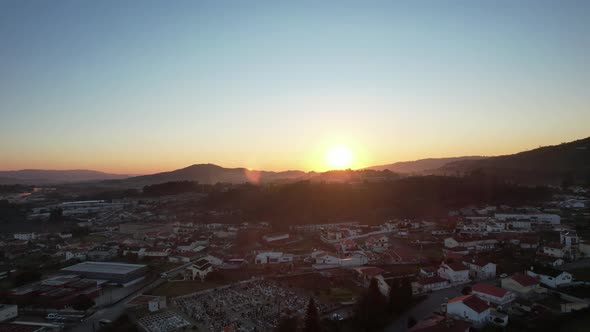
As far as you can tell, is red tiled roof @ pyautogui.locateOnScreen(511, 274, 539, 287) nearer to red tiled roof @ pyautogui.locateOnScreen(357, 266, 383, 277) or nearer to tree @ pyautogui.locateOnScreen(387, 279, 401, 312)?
tree @ pyautogui.locateOnScreen(387, 279, 401, 312)

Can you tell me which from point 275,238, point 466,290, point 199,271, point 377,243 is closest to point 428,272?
point 466,290

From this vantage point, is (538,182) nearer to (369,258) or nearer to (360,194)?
(360,194)

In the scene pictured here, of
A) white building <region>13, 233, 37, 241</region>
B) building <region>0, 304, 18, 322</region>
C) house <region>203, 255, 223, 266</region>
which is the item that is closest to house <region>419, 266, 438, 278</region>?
house <region>203, 255, 223, 266</region>

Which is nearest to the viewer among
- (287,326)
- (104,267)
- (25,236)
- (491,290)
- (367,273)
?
(287,326)

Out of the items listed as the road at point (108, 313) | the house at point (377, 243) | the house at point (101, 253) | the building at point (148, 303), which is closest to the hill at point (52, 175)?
the house at point (101, 253)

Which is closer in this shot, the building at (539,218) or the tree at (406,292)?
the tree at (406,292)

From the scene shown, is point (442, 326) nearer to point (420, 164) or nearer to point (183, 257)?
point (183, 257)

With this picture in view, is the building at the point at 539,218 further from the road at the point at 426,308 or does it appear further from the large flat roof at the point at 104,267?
the large flat roof at the point at 104,267
